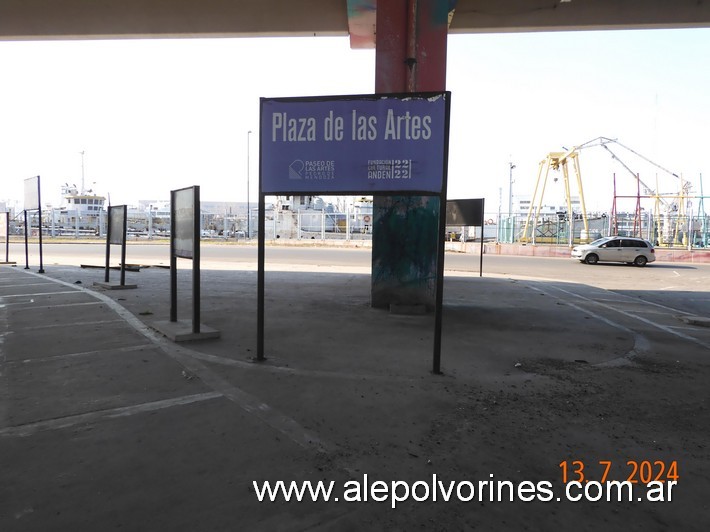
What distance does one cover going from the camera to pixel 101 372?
428cm

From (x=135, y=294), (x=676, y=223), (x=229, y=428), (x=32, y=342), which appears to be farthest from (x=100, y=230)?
(x=676, y=223)

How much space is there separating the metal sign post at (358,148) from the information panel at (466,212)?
10.2 m

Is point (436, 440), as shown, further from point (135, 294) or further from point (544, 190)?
point (544, 190)

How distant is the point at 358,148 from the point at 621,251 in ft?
76.5

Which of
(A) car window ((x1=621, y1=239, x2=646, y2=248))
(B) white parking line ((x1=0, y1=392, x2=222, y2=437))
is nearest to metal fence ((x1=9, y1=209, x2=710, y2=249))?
(A) car window ((x1=621, y1=239, x2=646, y2=248))

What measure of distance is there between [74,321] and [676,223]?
44.3 metres

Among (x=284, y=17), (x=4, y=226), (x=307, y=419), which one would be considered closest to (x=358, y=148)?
(x=307, y=419)

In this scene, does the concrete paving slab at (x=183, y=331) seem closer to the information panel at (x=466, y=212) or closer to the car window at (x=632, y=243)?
the information panel at (x=466, y=212)

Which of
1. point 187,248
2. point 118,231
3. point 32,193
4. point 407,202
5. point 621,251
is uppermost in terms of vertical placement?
point 32,193

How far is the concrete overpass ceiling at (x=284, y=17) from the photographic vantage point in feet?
37.4

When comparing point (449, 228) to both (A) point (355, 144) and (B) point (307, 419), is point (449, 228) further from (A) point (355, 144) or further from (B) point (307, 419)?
(B) point (307, 419)

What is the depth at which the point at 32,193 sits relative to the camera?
13398 millimetres

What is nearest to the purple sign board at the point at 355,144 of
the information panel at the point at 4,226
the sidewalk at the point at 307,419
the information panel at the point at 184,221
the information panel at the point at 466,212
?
the information panel at the point at 184,221

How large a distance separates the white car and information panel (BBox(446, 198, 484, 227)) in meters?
12.5
